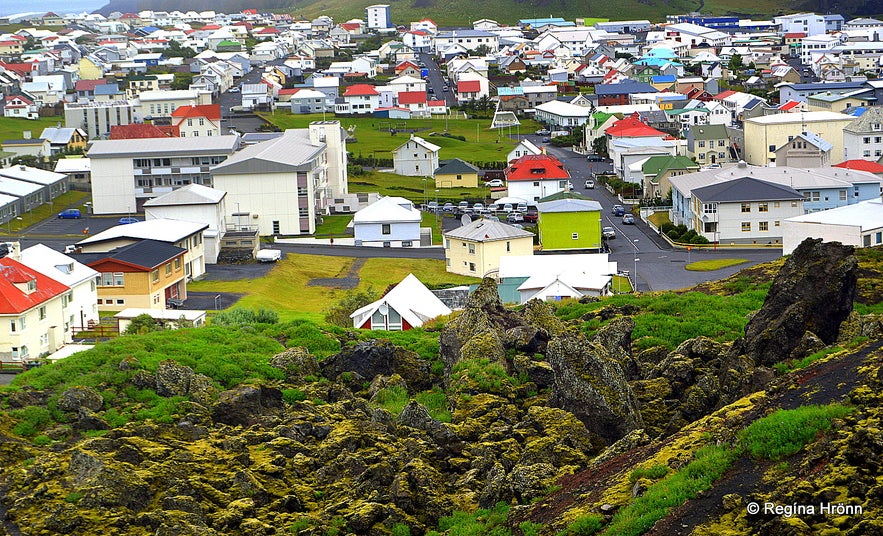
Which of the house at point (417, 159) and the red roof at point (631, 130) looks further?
the red roof at point (631, 130)

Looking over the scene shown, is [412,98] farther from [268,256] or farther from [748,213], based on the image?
[268,256]

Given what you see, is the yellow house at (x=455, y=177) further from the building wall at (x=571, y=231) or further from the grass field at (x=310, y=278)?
the grass field at (x=310, y=278)

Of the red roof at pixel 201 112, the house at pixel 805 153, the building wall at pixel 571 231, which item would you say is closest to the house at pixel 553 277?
the building wall at pixel 571 231

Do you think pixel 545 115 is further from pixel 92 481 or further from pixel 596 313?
pixel 92 481

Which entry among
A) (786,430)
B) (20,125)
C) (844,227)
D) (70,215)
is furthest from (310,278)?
(20,125)

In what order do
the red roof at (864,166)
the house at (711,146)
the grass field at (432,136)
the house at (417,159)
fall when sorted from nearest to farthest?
1. the red roof at (864,166)
2. the house at (711,146)
3. the house at (417,159)
4. the grass field at (432,136)

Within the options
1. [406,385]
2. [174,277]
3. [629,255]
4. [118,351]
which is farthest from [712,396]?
[629,255]
